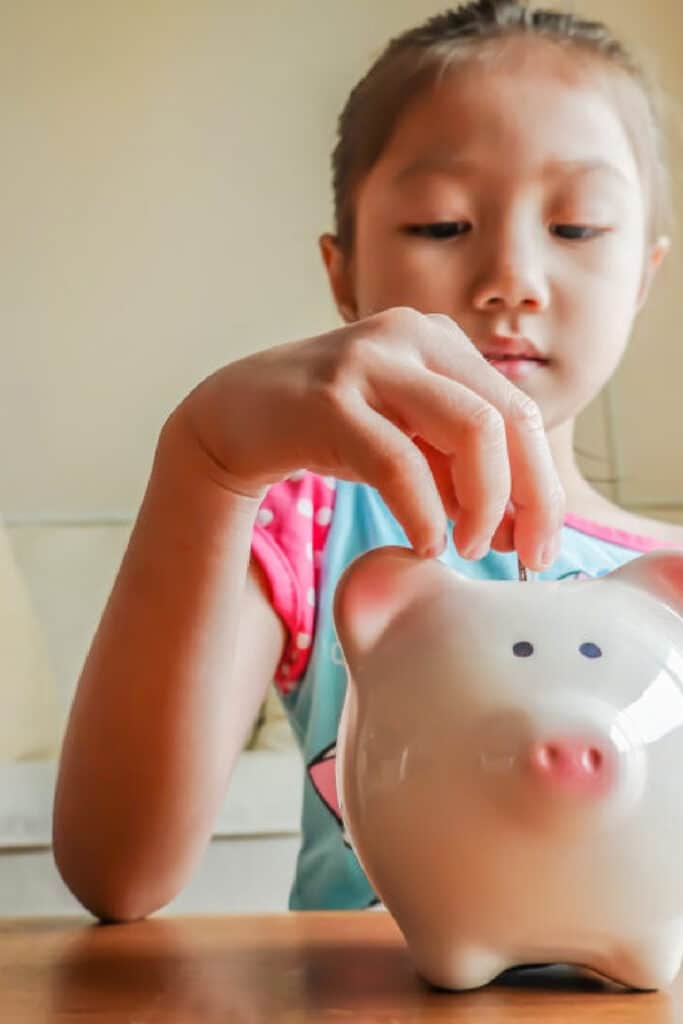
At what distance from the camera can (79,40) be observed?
94.7 inches

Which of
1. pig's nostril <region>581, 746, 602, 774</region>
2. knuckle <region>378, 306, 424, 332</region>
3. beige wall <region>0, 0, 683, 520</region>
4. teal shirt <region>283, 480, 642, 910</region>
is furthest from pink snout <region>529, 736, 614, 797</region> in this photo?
beige wall <region>0, 0, 683, 520</region>

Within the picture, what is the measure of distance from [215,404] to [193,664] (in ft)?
0.35

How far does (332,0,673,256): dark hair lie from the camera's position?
80cm

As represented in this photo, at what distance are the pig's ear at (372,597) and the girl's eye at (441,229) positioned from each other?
0.35 meters

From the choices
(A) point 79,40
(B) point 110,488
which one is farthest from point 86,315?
(A) point 79,40

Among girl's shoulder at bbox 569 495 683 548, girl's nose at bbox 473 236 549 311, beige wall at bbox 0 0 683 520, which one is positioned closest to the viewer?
girl's nose at bbox 473 236 549 311

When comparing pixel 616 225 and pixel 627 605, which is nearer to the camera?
pixel 627 605

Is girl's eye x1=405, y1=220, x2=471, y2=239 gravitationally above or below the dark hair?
below

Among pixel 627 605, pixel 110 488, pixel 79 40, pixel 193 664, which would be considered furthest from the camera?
pixel 79 40

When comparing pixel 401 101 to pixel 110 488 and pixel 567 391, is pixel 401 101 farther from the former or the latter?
pixel 110 488

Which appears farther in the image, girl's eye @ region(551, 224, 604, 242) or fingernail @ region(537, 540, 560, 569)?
girl's eye @ region(551, 224, 604, 242)

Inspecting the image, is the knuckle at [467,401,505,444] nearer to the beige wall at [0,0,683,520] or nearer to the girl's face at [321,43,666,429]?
the girl's face at [321,43,666,429]

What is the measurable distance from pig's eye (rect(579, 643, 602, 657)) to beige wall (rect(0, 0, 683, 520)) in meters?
1.94

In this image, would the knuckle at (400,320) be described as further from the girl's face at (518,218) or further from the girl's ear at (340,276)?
the girl's ear at (340,276)
